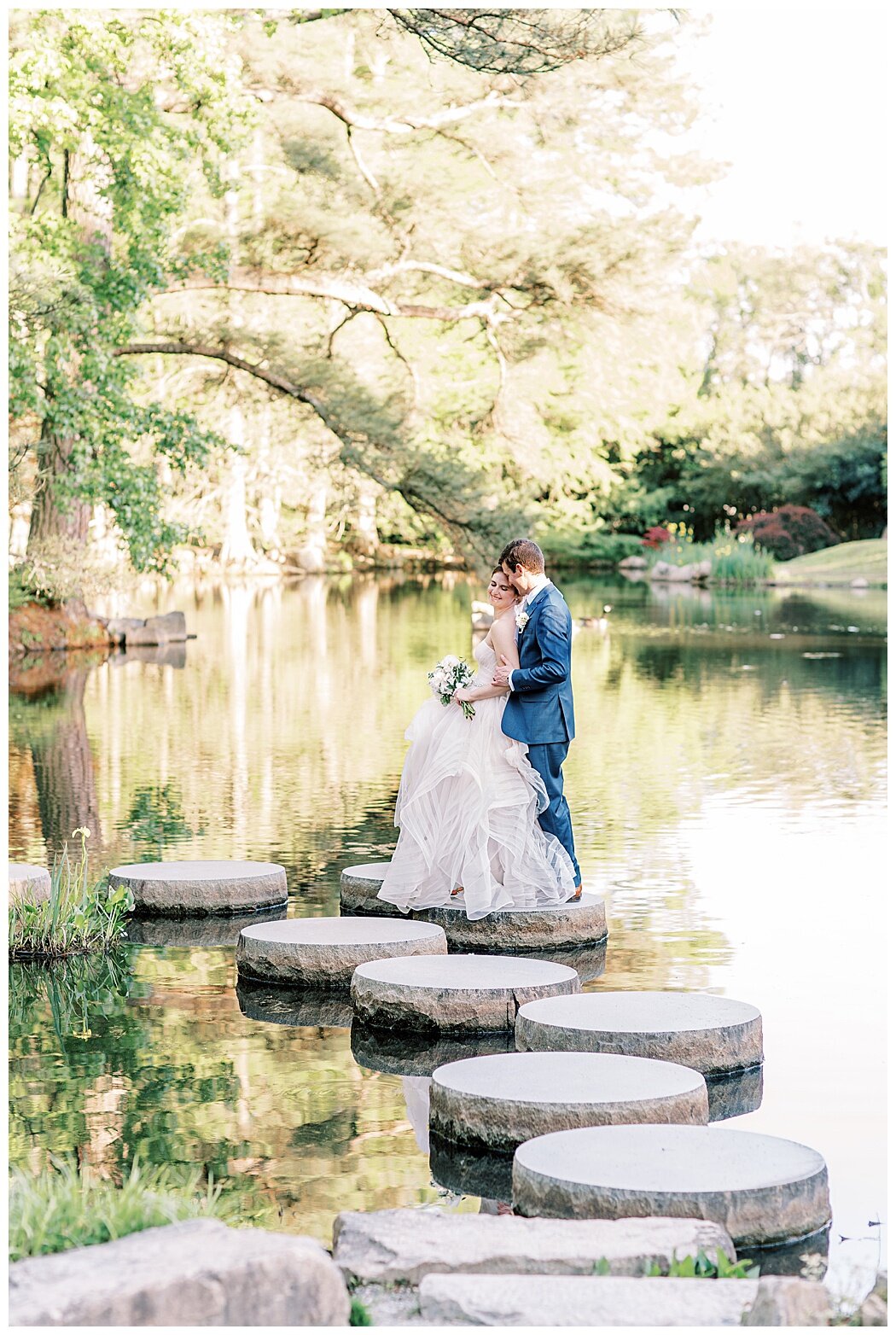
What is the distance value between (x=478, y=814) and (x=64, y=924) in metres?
1.98

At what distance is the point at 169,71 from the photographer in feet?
65.8

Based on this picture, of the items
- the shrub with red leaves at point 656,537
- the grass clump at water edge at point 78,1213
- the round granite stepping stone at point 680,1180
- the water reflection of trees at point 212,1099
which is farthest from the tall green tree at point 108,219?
the shrub with red leaves at point 656,537

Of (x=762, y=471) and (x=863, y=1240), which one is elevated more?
(x=762, y=471)

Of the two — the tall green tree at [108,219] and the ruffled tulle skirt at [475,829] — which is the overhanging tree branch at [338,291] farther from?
the ruffled tulle skirt at [475,829]

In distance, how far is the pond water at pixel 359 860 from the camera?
5.55m

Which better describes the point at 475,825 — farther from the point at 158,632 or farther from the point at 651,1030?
the point at 158,632

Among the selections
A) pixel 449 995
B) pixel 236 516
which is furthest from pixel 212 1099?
pixel 236 516

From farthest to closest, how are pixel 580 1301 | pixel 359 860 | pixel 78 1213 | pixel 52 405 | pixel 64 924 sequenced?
1. pixel 52 405
2. pixel 359 860
3. pixel 64 924
4. pixel 78 1213
5. pixel 580 1301

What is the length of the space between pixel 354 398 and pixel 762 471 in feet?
113

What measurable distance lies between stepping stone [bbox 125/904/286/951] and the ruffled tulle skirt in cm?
74

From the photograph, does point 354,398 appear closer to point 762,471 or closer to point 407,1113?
point 407,1113

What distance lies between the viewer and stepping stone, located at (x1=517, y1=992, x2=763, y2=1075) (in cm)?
614

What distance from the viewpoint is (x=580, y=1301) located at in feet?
12.2

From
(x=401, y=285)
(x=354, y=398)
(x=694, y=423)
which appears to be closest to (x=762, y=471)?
(x=694, y=423)
